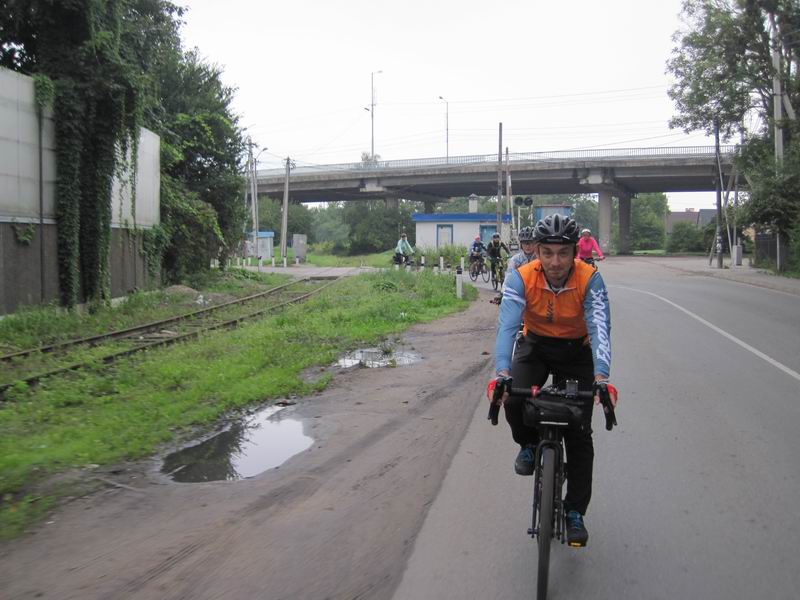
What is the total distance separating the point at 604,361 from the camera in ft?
12.0

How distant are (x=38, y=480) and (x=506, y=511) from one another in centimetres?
329

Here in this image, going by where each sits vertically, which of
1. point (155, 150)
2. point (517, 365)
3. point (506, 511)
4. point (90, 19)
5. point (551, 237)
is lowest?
point (506, 511)

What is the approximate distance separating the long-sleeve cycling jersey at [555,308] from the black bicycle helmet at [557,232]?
15 cm

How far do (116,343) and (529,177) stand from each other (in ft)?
164

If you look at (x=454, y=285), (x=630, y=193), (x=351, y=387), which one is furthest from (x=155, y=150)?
(x=630, y=193)

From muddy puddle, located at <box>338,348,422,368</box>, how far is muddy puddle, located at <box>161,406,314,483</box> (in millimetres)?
2997

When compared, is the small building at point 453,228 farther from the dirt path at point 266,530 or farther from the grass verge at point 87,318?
the dirt path at point 266,530

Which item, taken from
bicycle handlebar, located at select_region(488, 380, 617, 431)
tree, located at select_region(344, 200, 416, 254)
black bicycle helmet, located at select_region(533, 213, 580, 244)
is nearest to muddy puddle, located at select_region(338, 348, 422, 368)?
black bicycle helmet, located at select_region(533, 213, 580, 244)

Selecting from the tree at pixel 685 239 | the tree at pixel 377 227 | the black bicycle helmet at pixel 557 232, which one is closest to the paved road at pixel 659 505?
the black bicycle helmet at pixel 557 232

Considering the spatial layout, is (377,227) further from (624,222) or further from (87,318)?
(87,318)

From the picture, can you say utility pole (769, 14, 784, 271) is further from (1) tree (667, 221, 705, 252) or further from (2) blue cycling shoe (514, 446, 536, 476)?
(1) tree (667, 221, 705, 252)

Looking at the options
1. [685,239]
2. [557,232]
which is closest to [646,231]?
[685,239]

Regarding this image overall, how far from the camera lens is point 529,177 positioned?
59.0 m

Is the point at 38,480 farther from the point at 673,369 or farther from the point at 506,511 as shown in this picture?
the point at 673,369
